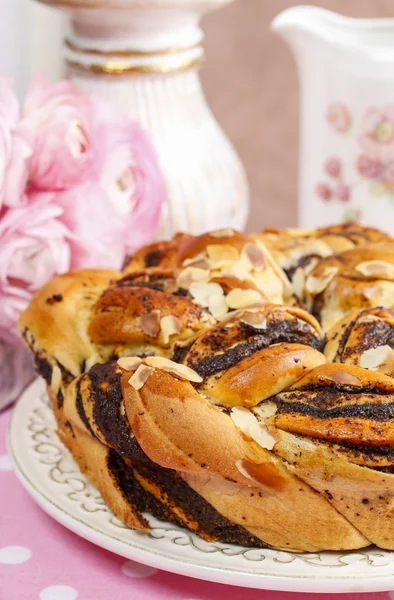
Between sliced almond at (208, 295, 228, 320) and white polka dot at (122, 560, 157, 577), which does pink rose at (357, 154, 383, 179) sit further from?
white polka dot at (122, 560, 157, 577)

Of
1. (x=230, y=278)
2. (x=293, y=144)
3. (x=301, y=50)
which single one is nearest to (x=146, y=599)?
(x=230, y=278)

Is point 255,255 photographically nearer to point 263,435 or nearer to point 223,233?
point 223,233

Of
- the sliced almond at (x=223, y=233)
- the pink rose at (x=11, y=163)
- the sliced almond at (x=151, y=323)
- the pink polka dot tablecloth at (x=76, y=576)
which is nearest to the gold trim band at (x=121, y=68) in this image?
the pink rose at (x=11, y=163)

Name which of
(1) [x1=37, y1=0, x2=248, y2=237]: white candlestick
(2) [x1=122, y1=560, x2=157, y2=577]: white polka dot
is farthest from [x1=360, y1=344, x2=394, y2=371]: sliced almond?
(1) [x1=37, y1=0, x2=248, y2=237]: white candlestick

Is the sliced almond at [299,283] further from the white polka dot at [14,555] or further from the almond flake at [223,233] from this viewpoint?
the white polka dot at [14,555]

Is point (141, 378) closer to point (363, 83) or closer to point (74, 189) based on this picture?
point (74, 189)

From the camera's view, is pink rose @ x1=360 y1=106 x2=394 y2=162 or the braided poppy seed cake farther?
pink rose @ x1=360 y1=106 x2=394 y2=162
